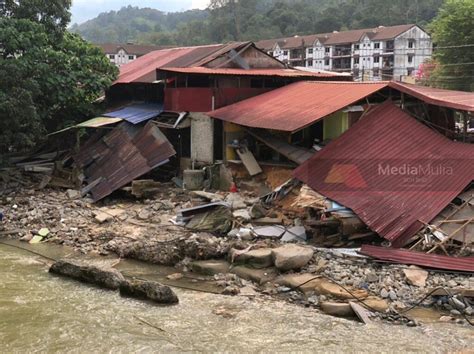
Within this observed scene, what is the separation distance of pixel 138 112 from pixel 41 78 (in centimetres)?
404

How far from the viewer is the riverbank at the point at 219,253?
1062 centimetres

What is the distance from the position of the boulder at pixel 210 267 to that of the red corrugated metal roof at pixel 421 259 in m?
3.26

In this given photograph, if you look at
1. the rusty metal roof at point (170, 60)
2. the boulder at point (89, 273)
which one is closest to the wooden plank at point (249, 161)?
the rusty metal roof at point (170, 60)

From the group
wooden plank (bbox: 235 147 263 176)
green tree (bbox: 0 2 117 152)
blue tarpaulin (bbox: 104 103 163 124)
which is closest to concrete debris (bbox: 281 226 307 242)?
wooden plank (bbox: 235 147 263 176)

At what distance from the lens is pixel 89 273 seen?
12.3 metres

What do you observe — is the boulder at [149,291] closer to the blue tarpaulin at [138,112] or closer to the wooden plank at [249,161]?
the wooden plank at [249,161]

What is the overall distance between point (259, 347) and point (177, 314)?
2.11 metres

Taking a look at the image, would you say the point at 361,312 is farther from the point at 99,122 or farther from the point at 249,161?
the point at 99,122

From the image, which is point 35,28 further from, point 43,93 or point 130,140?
point 130,140

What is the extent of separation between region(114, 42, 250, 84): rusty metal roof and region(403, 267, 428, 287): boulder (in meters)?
13.5

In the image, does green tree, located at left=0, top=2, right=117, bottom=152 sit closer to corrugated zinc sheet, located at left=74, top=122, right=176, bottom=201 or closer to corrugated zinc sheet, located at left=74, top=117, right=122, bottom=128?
corrugated zinc sheet, located at left=74, top=117, right=122, bottom=128

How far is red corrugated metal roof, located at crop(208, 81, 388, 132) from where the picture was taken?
15367mm

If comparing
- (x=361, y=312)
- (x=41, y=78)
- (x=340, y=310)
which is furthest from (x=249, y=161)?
(x=41, y=78)

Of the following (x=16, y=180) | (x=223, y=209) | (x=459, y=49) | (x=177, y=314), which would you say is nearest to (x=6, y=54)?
(x=16, y=180)
